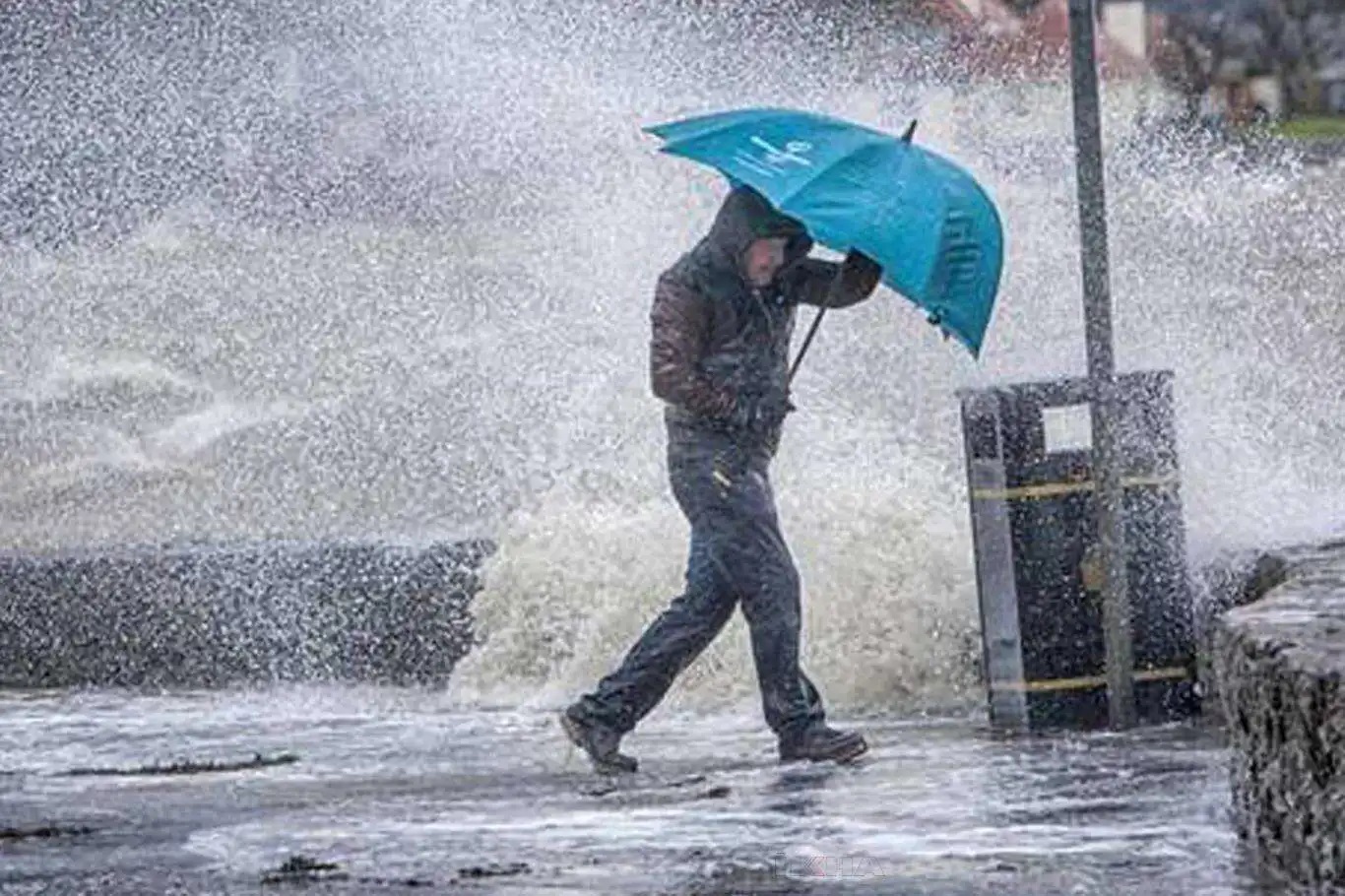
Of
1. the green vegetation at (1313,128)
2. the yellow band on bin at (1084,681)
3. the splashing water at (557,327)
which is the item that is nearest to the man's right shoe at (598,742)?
the yellow band on bin at (1084,681)

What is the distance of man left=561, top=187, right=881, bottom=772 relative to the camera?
36.4ft

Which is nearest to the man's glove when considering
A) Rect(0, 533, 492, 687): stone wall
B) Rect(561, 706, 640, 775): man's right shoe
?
Rect(561, 706, 640, 775): man's right shoe

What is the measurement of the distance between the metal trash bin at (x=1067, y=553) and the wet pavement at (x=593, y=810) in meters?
0.16

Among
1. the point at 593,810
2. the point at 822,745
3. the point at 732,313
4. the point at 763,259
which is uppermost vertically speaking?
the point at 763,259

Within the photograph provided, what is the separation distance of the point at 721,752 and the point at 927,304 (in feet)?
5.23

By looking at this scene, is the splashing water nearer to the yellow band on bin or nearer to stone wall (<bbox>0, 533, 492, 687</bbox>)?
stone wall (<bbox>0, 533, 492, 687</bbox>)

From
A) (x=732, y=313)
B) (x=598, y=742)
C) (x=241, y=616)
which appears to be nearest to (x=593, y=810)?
(x=598, y=742)

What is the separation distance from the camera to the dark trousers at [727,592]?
11203 millimetres

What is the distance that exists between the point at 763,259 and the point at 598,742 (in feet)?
4.55

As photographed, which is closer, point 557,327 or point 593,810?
point 593,810

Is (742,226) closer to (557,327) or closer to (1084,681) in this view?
(1084,681)

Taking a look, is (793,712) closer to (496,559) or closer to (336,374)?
(496,559)

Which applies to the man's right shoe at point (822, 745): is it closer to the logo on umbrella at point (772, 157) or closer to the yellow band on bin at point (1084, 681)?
the yellow band on bin at point (1084, 681)

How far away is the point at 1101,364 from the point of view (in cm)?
1120
